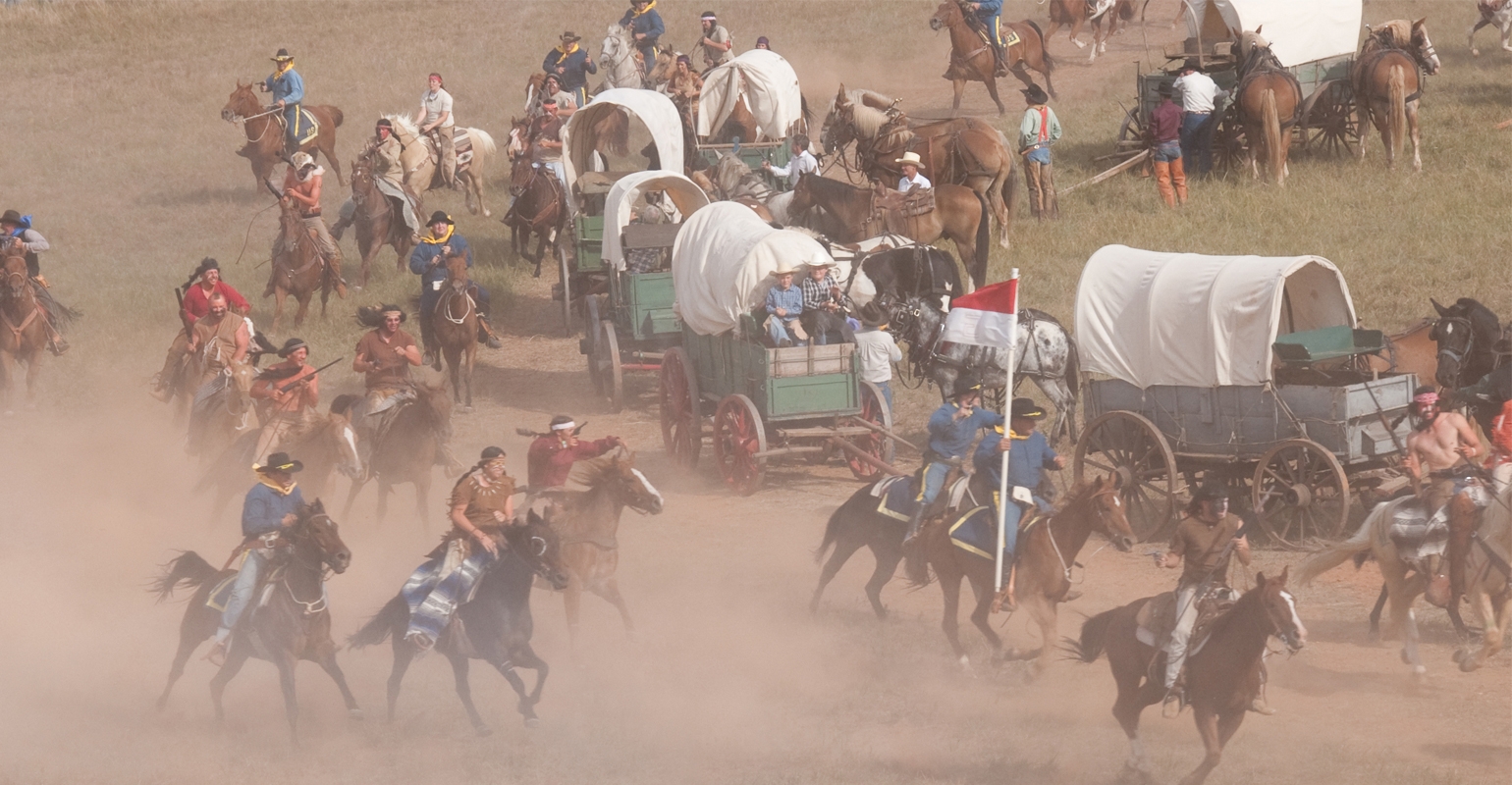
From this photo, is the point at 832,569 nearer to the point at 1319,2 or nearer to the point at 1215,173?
the point at 1215,173

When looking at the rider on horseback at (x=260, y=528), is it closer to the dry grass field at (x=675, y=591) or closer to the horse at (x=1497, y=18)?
the dry grass field at (x=675, y=591)

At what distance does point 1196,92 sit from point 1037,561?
16.5 meters

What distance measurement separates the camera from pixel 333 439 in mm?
14703

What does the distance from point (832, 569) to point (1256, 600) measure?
468 cm

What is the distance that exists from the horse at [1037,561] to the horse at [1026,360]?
4.93m

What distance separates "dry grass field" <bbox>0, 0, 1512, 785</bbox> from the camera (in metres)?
11.0

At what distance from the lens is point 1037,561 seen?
38.5 feet

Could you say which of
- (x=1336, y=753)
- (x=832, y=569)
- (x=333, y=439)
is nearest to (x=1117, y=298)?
(x=832, y=569)

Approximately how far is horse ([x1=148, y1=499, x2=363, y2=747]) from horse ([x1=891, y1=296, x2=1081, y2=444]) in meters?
7.93

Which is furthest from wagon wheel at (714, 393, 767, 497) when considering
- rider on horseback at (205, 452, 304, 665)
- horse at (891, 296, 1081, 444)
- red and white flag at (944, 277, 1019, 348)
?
rider on horseback at (205, 452, 304, 665)

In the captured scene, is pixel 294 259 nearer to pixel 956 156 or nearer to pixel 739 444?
pixel 739 444

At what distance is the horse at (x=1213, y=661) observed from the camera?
9289 millimetres

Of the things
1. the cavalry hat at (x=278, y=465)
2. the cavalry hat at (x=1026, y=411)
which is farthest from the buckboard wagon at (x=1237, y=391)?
the cavalry hat at (x=278, y=465)

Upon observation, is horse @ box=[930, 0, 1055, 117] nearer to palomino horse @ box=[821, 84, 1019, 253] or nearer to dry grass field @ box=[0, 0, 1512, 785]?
dry grass field @ box=[0, 0, 1512, 785]
